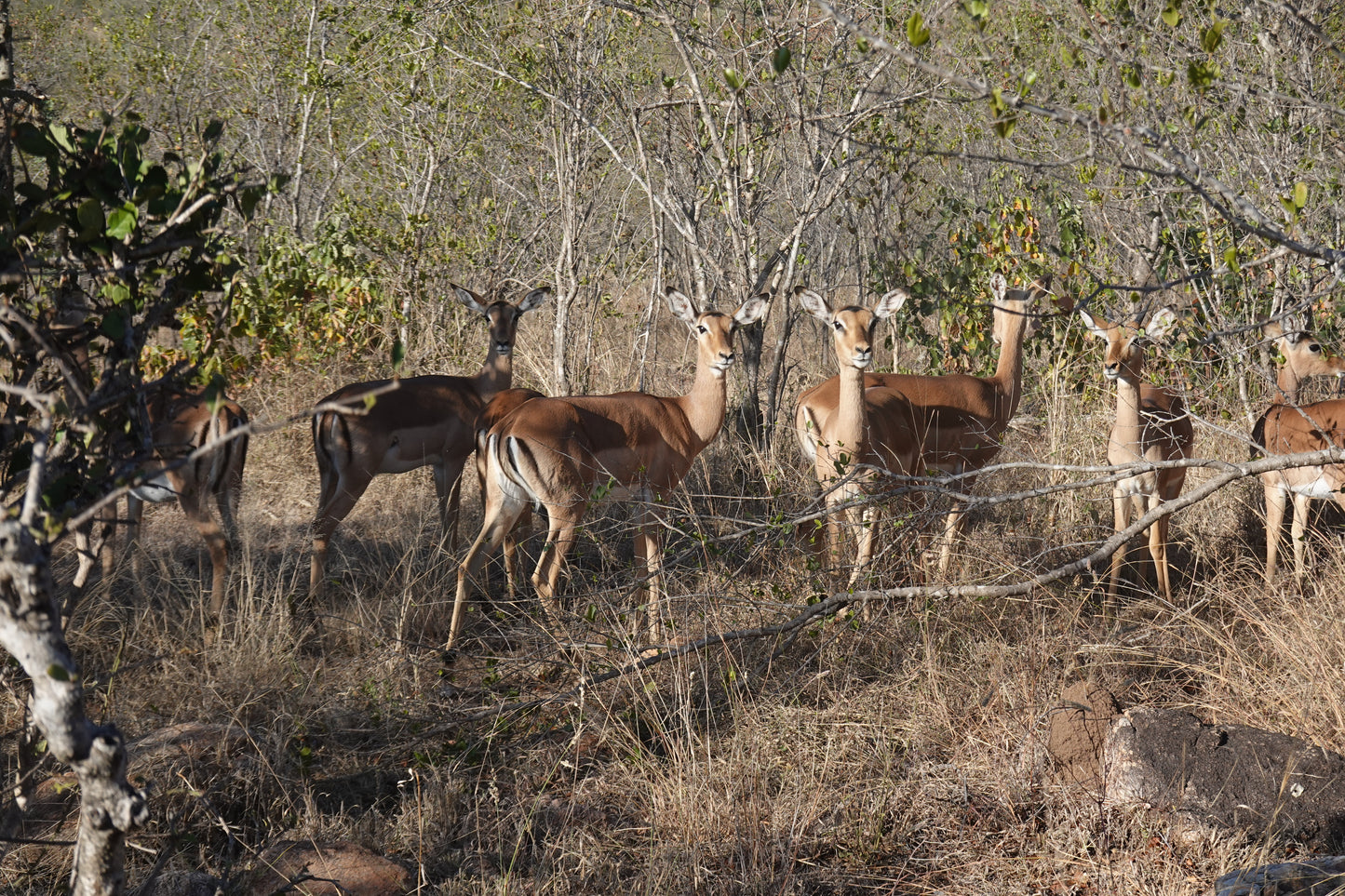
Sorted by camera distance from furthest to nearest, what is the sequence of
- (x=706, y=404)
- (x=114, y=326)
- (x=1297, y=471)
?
(x=706, y=404) → (x=1297, y=471) → (x=114, y=326)

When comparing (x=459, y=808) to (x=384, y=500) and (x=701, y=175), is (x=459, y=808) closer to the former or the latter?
(x=384, y=500)

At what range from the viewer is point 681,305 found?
5.81 metres

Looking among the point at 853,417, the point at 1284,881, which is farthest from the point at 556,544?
the point at 1284,881

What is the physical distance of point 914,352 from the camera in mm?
9359

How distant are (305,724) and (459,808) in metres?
0.65

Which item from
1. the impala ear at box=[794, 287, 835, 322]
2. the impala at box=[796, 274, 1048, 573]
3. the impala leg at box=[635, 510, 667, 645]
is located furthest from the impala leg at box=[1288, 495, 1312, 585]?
the impala leg at box=[635, 510, 667, 645]

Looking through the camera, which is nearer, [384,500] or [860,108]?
[860,108]

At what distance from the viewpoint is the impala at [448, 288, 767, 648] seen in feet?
16.0

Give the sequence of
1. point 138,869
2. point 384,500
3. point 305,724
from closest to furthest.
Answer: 1. point 138,869
2. point 305,724
3. point 384,500

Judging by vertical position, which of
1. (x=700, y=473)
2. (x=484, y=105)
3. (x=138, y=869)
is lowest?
(x=138, y=869)

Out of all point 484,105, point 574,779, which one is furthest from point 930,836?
point 484,105

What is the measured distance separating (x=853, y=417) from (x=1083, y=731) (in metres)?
2.20

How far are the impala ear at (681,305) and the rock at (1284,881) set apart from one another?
3.63 m

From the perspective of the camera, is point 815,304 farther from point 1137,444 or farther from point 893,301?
point 1137,444
